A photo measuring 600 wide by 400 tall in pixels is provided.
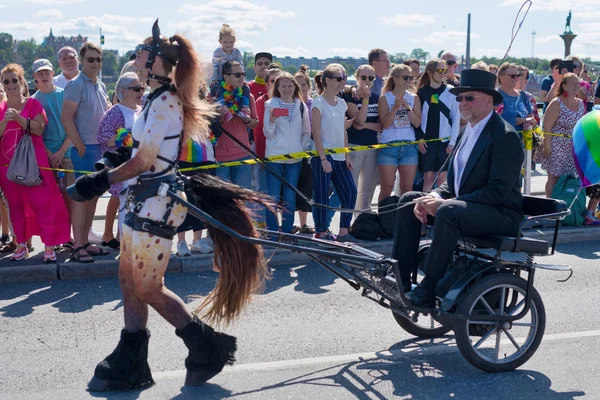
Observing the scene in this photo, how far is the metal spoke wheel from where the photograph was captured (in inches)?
199

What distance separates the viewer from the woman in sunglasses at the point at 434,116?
963 cm

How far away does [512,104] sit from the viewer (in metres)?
10.4

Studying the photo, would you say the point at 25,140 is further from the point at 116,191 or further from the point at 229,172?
the point at 229,172

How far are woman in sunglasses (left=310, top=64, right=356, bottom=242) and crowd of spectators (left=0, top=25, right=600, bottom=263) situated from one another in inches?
0.5

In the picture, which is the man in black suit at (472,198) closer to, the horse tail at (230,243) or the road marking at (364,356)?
the road marking at (364,356)

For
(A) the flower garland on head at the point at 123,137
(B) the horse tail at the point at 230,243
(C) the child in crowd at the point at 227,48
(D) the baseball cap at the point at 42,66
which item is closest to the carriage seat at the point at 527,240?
(B) the horse tail at the point at 230,243

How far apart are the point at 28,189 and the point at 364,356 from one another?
4341 mm

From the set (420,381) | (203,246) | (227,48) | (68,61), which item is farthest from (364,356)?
(68,61)

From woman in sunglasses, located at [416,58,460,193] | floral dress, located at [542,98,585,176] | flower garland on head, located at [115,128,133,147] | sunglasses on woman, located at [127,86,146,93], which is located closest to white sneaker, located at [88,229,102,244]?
flower garland on head, located at [115,128,133,147]

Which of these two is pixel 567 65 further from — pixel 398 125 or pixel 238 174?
pixel 238 174

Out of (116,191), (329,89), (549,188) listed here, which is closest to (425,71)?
(329,89)

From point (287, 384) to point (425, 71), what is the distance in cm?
574

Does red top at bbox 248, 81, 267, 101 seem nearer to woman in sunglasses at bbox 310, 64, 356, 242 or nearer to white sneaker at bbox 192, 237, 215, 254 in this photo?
woman in sunglasses at bbox 310, 64, 356, 242

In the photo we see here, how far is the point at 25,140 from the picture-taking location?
26.3 feet
